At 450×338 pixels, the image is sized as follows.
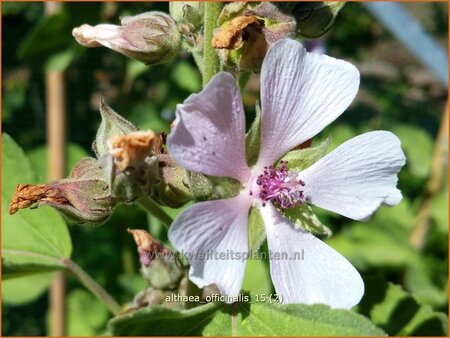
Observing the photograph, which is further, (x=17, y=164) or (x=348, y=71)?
(x=17, y=164)

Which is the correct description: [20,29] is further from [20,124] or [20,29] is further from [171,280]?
[171,280]

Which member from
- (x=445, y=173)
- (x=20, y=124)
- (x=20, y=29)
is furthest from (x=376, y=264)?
(x=20, y=29)

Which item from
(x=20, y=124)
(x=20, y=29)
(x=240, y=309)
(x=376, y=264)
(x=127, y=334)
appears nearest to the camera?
(x=127, y=334)

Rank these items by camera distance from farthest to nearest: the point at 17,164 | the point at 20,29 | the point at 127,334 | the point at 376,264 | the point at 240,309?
1. the point at 20,29
2. the point at 376,264
3. the point at 17,164
4. the point at 240,309
5. the point at 127,334

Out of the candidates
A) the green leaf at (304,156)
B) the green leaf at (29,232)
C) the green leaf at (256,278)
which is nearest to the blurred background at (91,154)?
the green leaf at (256,278)

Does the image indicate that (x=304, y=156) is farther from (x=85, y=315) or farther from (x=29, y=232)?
(x=85, y=315)

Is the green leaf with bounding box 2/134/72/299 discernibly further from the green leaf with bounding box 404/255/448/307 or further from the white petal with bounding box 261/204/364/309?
the green leaf with bounding box 404/255/448/307

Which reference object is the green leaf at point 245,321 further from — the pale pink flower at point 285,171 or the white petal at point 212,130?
the white petal at point 212,130
